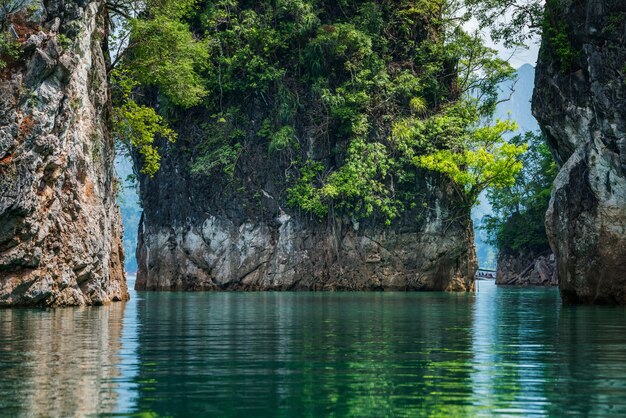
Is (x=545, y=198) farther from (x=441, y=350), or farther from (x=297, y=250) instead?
(x=441, y=350)

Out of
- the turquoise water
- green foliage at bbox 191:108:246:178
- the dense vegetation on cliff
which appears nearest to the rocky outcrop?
the dense vegetation on cliff

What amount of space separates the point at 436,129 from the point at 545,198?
27810 millimetres

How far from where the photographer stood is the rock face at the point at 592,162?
26.0 meters

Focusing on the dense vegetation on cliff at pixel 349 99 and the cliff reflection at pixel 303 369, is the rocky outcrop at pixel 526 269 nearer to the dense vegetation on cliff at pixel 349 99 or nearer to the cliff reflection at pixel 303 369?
the dense vegetation on cliff at pixel 349 99

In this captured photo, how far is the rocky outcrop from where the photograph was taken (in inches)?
2867

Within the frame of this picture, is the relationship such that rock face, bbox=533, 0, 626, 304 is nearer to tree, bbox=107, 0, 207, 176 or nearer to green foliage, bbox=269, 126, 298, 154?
tree, bbox=107, 0, 207, 176

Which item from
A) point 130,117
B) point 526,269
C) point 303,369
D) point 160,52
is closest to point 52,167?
point 130,117

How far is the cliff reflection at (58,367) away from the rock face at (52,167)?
5680 mm

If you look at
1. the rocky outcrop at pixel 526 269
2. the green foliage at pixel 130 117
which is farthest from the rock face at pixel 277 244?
the rocky outcrop at pixel 526 269

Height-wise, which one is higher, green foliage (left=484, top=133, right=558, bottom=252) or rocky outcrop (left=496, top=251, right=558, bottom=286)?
green foliage (left=484, top=133, right=558, bottom=252)

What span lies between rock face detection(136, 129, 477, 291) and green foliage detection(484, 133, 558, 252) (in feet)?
79.4

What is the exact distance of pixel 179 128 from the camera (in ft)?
170

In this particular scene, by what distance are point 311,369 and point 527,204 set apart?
68.2 metres

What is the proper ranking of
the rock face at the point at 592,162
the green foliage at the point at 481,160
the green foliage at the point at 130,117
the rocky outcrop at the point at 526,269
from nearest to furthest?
the rock face at the point at 592,162
the green foliage at the point at 130,117
the green foliage at the point at 481,160
the rocky outcrop at the point at 526,269
